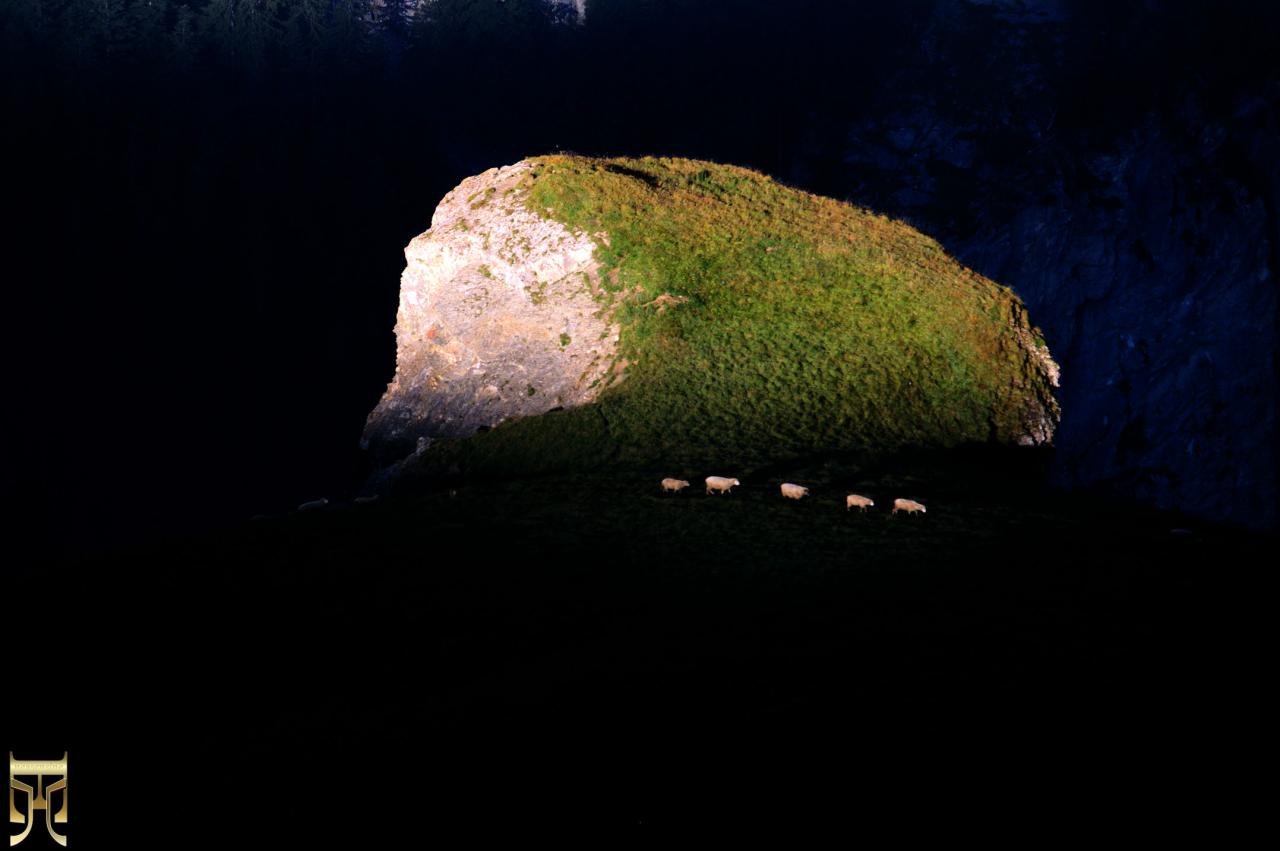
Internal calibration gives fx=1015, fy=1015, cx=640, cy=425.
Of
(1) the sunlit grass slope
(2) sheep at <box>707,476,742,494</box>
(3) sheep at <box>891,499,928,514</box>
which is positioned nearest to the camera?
(3) sheep at <box>891,499,928,514</box>

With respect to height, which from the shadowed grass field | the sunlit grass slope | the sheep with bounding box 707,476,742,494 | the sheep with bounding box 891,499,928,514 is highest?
the sunlit grass slope

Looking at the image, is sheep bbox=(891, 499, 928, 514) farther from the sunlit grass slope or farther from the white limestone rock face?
the white limestone rock face

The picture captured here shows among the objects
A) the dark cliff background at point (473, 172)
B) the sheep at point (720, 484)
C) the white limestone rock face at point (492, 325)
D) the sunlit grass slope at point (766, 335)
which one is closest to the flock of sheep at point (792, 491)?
the sheep at point (720, 484)

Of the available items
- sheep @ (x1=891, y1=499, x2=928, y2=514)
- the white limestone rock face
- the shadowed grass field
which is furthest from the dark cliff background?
the shadowed grass field

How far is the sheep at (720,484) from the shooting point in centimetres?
3109

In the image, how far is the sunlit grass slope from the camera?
3928 centimetres

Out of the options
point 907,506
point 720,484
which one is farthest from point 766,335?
point 907,506

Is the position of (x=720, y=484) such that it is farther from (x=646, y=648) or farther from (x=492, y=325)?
(x=492, y=325)

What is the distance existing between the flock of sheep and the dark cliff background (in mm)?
66431

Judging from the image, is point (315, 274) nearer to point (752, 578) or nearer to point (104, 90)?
point (104, 90)

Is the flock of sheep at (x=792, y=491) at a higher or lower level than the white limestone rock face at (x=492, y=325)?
lower

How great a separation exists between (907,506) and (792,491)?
11.2ft

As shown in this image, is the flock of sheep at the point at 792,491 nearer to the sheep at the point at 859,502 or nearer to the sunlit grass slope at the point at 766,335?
the sheep at the point at 859,502

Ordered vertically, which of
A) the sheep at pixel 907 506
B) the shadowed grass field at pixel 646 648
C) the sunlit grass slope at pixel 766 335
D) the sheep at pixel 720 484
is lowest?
the shadowed grass field at pixel 646 648
